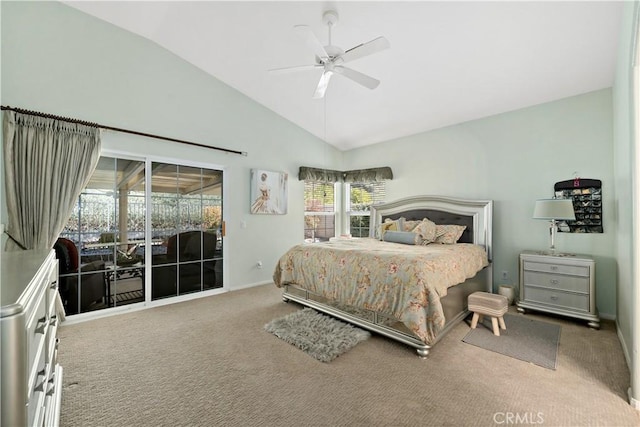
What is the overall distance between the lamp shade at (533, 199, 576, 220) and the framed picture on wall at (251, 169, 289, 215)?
3.69 metres

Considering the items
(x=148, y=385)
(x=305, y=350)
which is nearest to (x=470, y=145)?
(x=305, y=350)

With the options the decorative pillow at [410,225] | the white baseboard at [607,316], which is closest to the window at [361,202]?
the decorative pillow at [410,225]

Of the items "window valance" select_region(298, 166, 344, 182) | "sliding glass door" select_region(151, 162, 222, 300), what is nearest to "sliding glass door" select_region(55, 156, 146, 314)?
"sliding glass door" select_region(151, 162, 222, 300)

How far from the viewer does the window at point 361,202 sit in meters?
5.64

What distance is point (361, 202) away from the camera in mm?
5914

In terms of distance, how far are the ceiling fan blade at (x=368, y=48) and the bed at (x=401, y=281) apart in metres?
1.86

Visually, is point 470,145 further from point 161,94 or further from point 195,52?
point 161,94

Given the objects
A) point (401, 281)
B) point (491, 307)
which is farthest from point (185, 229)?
point (491, 307)

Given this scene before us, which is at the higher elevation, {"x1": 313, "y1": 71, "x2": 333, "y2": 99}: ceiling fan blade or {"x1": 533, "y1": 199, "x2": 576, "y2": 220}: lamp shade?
{"x1": 313, "y1": 71, "x2": 333, "y2": 99}: ceiling fan blade

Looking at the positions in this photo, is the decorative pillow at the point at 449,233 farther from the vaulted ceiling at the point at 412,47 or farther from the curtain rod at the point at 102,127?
the curtain rod at the point at 102,127

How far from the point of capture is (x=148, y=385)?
6.66 feet

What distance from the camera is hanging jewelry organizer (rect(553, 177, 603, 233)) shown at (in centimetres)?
327

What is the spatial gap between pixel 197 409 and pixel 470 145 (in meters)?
4.60

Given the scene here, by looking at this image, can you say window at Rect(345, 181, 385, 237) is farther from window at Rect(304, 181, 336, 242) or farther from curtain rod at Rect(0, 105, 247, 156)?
curtain rod at Rect(0, 105, 247, 156)
